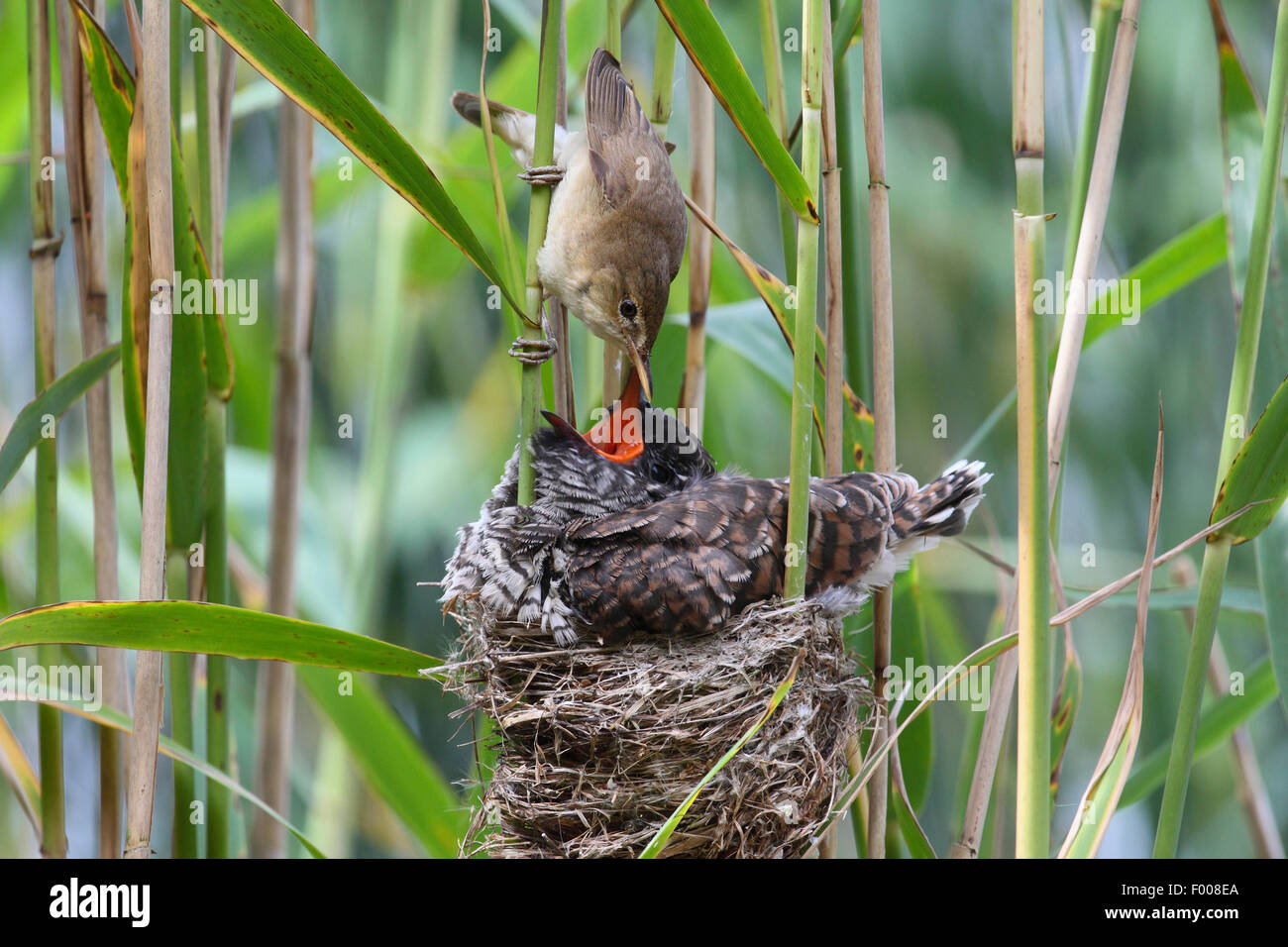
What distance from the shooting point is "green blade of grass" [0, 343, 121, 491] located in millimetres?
1061

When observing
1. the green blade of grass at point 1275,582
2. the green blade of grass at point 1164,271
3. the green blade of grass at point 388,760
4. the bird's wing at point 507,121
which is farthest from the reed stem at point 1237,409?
the bird's wing at point 507,121

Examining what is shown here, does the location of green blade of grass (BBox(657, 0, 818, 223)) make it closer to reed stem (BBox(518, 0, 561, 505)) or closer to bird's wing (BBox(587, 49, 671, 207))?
reed stem (BBox(518, 0, 561, 505))

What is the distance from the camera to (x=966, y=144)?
2.15 m

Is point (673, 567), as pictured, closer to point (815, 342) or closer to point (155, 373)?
point (815, 342)

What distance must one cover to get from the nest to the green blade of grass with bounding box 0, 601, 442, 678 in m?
0.26

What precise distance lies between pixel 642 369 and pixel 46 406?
30.6 inches

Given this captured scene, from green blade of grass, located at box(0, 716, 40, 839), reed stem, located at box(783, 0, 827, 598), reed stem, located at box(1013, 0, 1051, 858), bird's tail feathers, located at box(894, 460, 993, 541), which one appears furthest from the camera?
bird's tail feathers, located at box(894, 460, 993, 541)

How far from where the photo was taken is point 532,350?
3.60 feet

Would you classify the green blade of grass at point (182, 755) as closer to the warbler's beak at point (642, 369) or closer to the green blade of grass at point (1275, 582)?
the warbler's beak at point (642, 369)

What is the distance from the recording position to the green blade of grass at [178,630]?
894mm

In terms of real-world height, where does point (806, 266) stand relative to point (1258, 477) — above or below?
above

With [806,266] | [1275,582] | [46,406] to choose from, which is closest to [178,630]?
[46,406]

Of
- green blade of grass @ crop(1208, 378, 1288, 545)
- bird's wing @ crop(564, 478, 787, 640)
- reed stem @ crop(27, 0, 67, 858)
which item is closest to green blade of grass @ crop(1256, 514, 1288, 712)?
green blade of grass @ crop(1208, 378, 1288, 545)

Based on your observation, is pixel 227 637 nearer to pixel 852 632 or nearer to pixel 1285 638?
pixel 852 632
